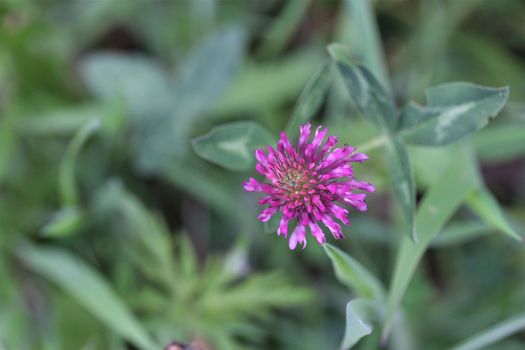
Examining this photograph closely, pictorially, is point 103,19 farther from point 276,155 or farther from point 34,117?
point 276,155

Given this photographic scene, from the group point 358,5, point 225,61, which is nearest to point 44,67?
point 225,61

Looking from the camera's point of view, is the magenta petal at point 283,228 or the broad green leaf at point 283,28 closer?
the magenta petal at point 283,228

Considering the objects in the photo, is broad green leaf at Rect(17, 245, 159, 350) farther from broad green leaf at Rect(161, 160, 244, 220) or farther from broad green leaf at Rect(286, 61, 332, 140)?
broad green leaf at Rect(286, 61, 332, 140)

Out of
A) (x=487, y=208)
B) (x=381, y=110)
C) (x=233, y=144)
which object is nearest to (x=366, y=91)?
(x=381, y=110)

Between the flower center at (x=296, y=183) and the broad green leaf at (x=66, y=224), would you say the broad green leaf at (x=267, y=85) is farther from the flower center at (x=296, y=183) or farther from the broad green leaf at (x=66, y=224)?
the flower center at (x=296, y=183)

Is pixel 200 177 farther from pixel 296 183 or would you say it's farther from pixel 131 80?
pixel 296 183

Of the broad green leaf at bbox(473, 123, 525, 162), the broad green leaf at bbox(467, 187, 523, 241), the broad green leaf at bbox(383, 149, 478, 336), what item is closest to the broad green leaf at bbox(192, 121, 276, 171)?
the broad green leaf at bbox(383, 149, 478, 336)

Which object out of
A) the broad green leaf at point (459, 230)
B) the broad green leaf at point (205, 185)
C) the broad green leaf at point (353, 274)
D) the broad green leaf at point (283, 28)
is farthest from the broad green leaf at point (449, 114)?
the broad green leaf at point (283, 28)
